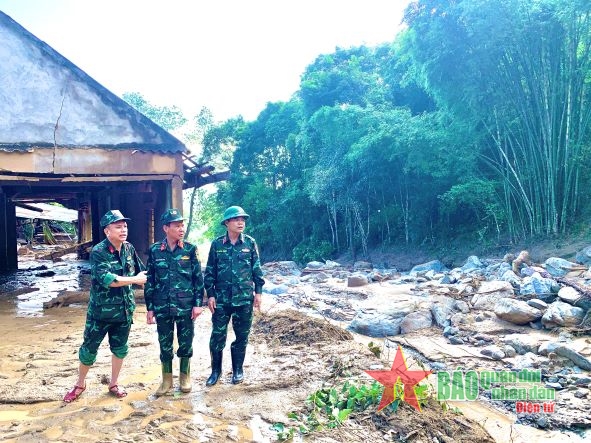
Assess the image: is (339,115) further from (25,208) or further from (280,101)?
(25,208)

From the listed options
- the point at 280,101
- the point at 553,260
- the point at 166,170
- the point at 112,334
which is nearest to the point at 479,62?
the point at 553,260

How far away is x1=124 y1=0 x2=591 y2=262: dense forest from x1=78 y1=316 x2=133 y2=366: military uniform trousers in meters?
9.89

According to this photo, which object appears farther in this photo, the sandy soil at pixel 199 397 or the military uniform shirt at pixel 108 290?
the military uniform shirt at pixel 108 290

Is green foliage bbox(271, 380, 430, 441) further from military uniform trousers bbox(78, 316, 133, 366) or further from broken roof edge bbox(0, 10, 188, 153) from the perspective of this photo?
broken roof edge bbox(0, 10, 188, 153)

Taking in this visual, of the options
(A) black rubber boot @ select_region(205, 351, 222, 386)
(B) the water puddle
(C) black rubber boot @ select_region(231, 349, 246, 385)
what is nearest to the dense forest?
(B) the water puddle

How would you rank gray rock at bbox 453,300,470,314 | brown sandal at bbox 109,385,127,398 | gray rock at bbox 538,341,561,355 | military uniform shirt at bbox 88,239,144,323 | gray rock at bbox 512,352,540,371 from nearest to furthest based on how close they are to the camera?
military uniform shirt at bbox 88,239,144,323 < brown sandal at bbox 109,385,127,398 < gray rock at bbox 512,352,540,371 < gray rock at bbox 538,341,561,355 < gray rock at bbox 453,300,470,314

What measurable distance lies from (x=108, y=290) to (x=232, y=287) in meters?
0.98

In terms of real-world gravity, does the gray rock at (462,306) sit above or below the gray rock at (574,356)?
above

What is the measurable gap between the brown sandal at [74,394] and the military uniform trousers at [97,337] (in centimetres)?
23

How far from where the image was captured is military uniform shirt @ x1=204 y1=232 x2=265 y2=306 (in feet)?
12.3

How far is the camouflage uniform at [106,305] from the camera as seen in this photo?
3345 millimetres

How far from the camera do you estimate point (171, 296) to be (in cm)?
351

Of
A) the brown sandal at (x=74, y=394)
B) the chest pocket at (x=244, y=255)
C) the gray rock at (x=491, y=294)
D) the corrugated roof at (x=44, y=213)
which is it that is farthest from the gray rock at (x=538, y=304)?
the corrugated roof at (x=44, y=213)

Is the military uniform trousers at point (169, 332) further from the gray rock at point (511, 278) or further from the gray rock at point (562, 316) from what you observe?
the gray rock at point (511, 278)
